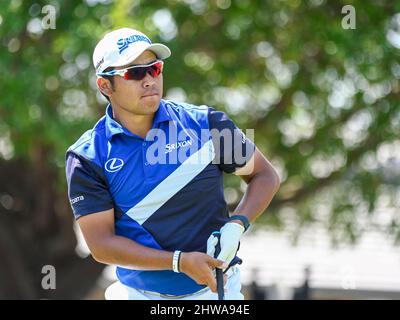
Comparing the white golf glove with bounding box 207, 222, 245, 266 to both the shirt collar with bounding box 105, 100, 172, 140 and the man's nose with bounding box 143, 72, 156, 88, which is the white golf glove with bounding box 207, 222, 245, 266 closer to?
the shirt collar with bounding box 105, 100, 172, 140

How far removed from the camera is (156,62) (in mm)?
4496

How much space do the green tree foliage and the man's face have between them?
555 centimetres

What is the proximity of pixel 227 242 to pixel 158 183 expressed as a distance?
45cm


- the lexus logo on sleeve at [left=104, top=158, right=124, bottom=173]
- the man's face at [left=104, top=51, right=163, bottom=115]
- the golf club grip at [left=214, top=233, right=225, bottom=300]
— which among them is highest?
the man's face at [left=104, top=51, right=163, bottom=115]

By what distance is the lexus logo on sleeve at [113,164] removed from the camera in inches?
172

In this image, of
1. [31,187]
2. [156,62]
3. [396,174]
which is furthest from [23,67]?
[156,62]

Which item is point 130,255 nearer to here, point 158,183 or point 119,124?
point 158,183

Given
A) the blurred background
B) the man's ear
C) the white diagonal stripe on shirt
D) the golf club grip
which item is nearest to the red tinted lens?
the man's ear

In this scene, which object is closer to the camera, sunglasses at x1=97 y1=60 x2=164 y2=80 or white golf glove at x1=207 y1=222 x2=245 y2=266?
white golf glove at x1=207 y1=222 x2=245 y2=266

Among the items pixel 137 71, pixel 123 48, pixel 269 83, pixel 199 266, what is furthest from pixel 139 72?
pixel 269 83

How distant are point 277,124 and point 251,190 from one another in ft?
26.9

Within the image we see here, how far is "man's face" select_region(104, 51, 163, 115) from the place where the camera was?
446 cm

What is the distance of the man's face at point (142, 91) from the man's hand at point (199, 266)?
795 mm
